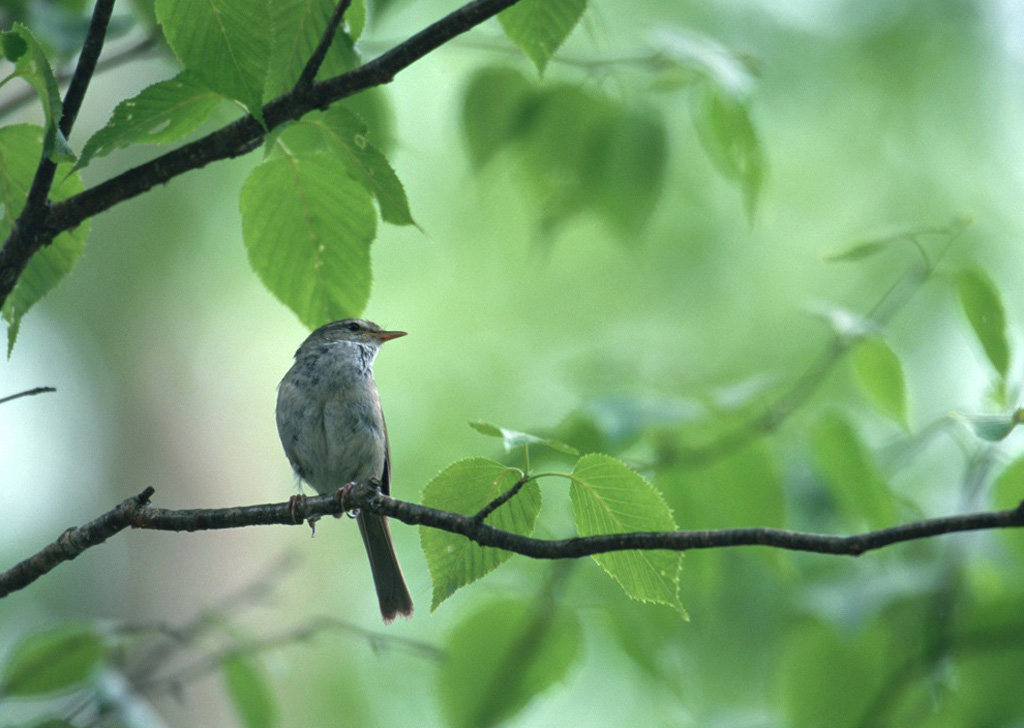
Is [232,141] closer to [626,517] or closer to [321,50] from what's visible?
[321,50]

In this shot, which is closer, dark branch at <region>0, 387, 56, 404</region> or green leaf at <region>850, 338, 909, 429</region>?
dark branch at <region>0, 387, 56, 404</region>

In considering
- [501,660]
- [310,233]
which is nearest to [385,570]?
[501,660]

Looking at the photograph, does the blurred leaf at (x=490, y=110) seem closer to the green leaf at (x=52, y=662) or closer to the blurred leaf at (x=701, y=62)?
the blurred leaf at (x=701, y=62)

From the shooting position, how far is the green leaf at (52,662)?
3.42m

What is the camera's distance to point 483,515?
2107 millimetres

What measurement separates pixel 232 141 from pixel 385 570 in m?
2.91

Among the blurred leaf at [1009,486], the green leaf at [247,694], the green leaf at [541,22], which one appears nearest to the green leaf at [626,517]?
the green leaf at [541,22]

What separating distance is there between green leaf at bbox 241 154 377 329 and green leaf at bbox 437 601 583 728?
148cm

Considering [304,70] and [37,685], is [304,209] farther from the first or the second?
[37,685]

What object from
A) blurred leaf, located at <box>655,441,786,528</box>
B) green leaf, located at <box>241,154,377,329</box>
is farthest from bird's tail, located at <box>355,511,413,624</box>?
green leaf, located at <box>241,154,377,329</box>

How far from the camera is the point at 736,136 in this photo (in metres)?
3.54

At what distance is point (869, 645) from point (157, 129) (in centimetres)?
336

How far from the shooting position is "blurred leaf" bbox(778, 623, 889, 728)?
4.00 m

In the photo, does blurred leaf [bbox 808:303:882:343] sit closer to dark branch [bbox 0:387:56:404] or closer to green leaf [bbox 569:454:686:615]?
green leaf [bbox 569:454:686:615]
